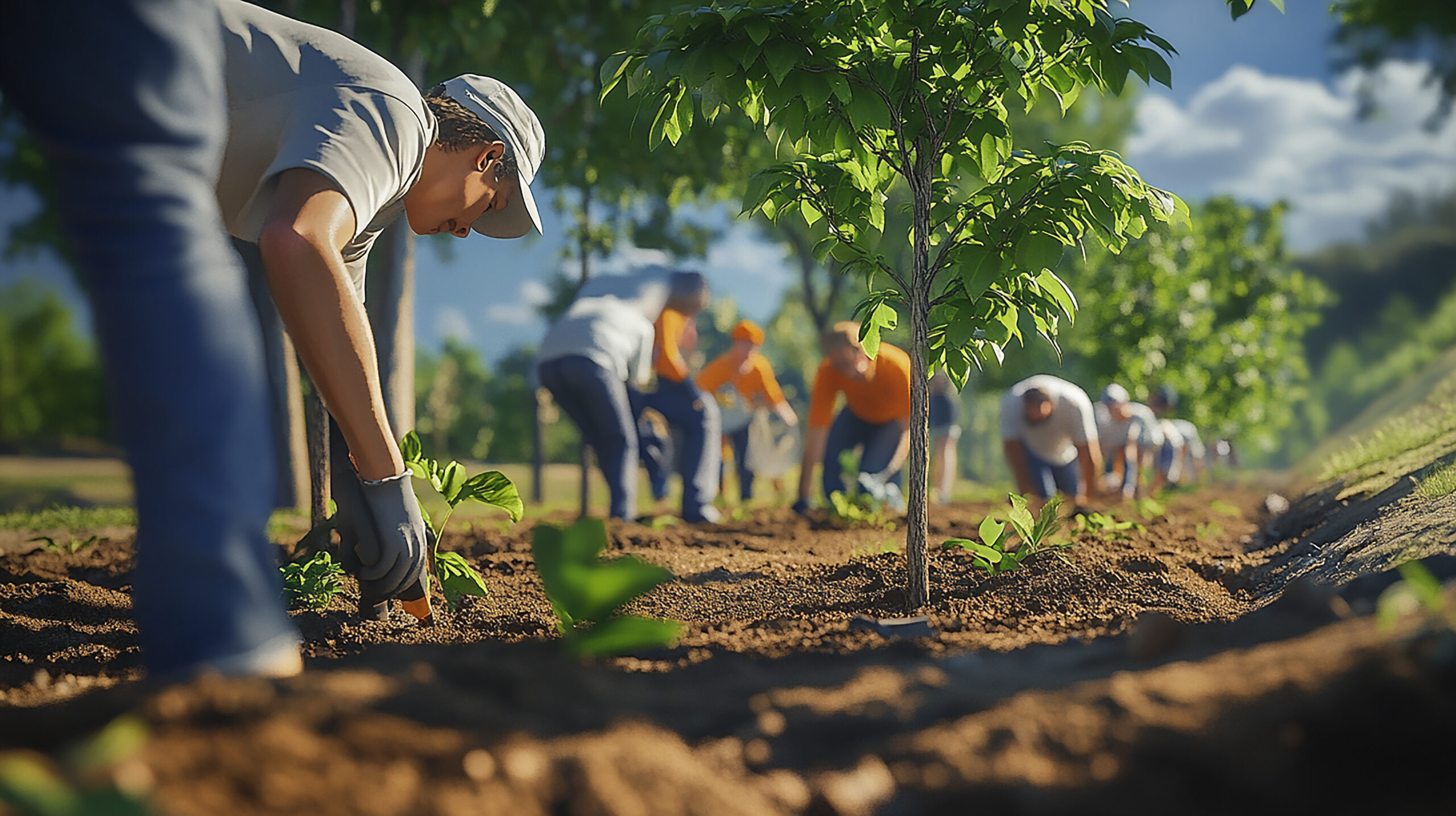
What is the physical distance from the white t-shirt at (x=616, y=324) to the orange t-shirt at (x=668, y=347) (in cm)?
9

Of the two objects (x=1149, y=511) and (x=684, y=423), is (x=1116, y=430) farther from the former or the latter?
(x=684, y=423)

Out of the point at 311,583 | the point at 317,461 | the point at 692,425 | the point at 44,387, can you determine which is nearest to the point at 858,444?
the point at 692,425

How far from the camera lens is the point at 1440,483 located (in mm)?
2682

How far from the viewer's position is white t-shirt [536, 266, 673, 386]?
6.06 meters

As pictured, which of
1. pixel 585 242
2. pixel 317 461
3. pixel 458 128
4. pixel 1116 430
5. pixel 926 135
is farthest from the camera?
pixel 1116 430

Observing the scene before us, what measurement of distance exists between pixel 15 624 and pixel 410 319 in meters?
4.04

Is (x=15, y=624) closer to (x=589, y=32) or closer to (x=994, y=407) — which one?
(x=589, y=32)

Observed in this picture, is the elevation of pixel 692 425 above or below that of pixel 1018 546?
above

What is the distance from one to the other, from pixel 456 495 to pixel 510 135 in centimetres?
111

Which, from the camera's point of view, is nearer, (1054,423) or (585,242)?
(1054,423)

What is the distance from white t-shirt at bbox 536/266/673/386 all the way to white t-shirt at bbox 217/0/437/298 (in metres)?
4.10

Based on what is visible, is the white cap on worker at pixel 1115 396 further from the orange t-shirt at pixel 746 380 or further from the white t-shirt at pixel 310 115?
the white t-shirt at pixel 310 115

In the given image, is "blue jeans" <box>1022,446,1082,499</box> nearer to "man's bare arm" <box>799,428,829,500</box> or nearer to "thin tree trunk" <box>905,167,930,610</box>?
"man's bare arm" <box>799,428,829,500</box>

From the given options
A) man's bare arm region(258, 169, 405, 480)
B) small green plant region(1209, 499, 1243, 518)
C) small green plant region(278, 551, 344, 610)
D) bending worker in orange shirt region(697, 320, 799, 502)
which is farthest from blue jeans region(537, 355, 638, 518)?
small green plant region(1209, 499, 1243, 518)
